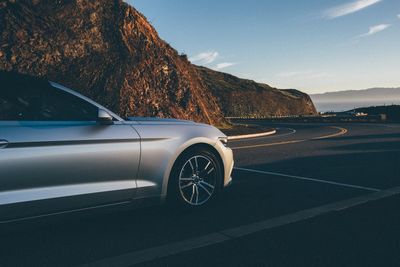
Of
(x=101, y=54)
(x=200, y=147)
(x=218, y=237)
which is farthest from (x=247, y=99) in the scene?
(x=218, y=237)

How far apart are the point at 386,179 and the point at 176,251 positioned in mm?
4603

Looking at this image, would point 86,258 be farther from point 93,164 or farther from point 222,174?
point 222,174

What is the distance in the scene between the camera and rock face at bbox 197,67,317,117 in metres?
93.7

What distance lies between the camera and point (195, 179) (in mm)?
5004

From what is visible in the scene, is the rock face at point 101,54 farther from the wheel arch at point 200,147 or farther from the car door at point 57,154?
the car door at point 57,154

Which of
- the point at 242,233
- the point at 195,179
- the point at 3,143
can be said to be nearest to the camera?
the point at 3,143

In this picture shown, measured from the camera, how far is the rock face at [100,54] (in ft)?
70.0

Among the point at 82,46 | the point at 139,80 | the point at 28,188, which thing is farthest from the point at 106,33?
the point at 28,188

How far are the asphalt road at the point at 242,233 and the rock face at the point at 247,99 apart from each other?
86.3 metres

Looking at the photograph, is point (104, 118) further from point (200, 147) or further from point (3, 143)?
point (200, 147)

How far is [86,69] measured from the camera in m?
22.0

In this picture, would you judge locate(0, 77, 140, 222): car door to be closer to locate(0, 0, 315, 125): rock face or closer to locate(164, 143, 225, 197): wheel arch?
locate(164, 143, 225, 197): wheel arch

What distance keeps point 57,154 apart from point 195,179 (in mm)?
1767

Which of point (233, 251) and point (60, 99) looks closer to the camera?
point (233, 251)
